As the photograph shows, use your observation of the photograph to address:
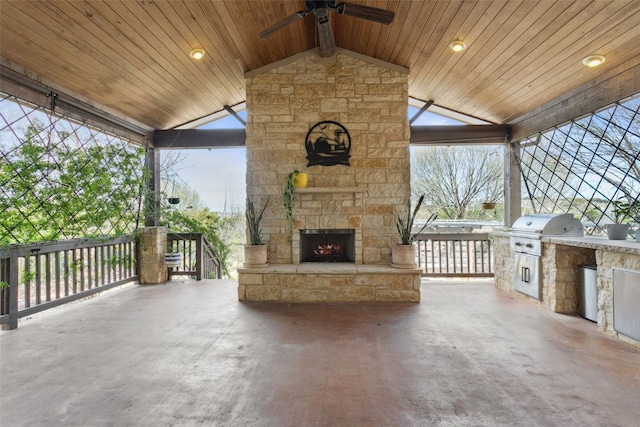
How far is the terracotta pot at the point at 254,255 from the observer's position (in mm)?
4125

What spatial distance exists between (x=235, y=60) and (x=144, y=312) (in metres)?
3.24

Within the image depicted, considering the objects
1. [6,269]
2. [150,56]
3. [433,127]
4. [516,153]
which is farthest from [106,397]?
[516,153]

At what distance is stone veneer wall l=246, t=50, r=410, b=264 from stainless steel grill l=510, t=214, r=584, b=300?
60.7 inches

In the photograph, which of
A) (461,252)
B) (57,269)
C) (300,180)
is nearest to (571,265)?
(461,252)

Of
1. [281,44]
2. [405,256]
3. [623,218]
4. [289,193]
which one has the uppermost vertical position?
[281,44]

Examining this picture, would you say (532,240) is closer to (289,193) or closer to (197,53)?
(289,193)

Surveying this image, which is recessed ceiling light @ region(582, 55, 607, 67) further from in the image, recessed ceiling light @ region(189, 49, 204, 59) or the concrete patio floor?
recessed ceiling light @ region(189, 49, 204, 59)

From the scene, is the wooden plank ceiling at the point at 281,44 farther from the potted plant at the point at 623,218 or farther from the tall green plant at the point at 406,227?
the tall green plant at the point at 406,227

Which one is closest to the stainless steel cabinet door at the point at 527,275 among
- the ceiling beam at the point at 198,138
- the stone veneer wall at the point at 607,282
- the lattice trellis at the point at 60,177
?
the stone veneer wall at the point at 607,282

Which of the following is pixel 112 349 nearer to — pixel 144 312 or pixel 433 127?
pixel 144 312

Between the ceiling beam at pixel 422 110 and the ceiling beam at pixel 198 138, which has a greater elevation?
the ceiling beam at pixel 422 110

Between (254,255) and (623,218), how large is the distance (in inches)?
162

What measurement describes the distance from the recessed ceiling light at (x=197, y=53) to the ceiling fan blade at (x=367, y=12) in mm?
1760

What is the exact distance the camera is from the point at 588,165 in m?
3.92
